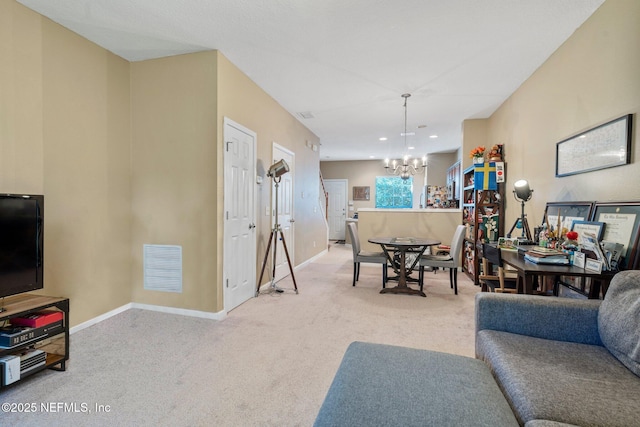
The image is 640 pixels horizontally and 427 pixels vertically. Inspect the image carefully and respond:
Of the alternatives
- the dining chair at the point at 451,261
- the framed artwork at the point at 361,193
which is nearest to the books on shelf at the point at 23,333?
the dining chair at the point at 451,261

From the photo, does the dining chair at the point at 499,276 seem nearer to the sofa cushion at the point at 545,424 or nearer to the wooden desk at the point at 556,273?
the wooden desk at the point at 556,273

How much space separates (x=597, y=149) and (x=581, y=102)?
0.49m

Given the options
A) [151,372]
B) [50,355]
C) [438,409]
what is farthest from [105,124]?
[438,409]

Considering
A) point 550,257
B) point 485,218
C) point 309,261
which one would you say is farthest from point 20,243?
point 485,218

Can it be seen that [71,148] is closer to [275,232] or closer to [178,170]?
[178,170]

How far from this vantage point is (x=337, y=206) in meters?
9.89

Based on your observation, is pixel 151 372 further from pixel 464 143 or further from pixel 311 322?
pixel 464 143

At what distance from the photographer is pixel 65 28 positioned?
2648 mm

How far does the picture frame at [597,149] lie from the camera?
2043 mm

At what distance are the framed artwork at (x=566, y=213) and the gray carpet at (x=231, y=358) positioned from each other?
123 centimetres

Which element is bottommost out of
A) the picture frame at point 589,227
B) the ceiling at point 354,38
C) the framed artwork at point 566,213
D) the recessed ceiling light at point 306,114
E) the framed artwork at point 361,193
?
the picture frame at point 589,227

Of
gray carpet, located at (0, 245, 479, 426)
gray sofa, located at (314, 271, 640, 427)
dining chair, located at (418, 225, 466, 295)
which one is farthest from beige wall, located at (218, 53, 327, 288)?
gray sofa, located at (314, 271, 640, 427)

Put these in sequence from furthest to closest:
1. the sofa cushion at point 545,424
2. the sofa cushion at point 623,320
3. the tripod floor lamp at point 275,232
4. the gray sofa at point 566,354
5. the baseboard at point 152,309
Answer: the tripod floor lamp at point 275,232 < the baseboard at point 152,309 < the sofa cushion at point 623,320 < the gray sofa at point 566,354 < the sofa cushion at point 545,424

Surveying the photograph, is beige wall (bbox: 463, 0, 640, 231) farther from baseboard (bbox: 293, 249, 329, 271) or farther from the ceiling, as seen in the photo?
baseboard (bbox: 293, 249, 329, 271)
